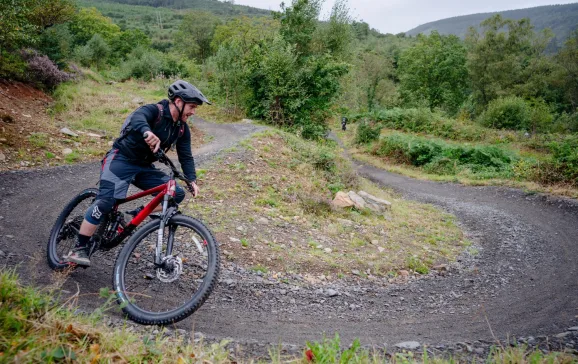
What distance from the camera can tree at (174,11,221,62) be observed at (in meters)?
60.9

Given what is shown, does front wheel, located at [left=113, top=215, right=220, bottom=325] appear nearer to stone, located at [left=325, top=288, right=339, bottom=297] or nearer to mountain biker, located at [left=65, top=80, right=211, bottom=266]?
mountain biker, located at [left=65, top=80, right=211, bottom=266]

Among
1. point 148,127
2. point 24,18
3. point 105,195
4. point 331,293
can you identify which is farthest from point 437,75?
point 105,195

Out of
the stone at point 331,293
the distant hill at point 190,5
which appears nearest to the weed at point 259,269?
the stone at point 331,293

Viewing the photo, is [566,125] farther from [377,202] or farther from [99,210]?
[99,210]

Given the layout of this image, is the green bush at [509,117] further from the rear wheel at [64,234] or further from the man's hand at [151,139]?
the rear wheel at [64,234]

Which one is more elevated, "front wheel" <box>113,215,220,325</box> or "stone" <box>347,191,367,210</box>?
"front wheel" <box>113,215,220,325</box>

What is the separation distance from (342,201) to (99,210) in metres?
7.50

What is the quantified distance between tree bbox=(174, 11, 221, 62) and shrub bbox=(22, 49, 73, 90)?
46.8m

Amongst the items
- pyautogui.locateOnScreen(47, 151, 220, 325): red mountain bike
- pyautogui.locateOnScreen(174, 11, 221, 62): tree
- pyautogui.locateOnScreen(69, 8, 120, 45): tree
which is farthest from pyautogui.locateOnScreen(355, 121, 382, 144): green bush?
pyautogui.locateOnScreen(69, 8, 120, 45): tree

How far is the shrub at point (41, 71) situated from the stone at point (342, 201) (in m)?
15.3

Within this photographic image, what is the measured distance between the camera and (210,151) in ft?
42.2

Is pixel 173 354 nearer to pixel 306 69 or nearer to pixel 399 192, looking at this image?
pixel 399 192

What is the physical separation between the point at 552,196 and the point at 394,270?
1164cm

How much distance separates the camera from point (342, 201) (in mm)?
10297
